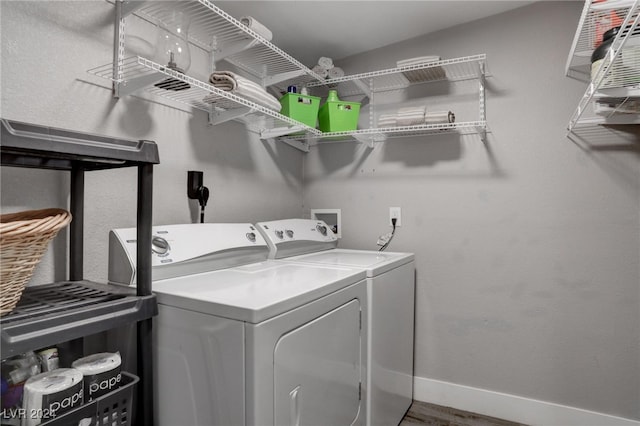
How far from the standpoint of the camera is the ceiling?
77.4 inches

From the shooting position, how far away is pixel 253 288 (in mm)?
1210

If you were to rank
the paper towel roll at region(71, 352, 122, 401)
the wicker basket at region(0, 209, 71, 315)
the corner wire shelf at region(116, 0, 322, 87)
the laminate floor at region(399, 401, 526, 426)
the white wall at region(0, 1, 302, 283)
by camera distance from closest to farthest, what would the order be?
the wicker basket at region(0, 209, 71, 315)
the paper towel roll at region(71, 352, 122, 401)
the white wall at region(0, 1, 302, 283)
the corner wire shelf at region(116, 0, 322, 87)
the laminate floor at region(399, 401, 526, 426)

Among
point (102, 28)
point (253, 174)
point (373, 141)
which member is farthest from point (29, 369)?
point (373, 141)

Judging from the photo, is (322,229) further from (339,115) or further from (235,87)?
(235,87)

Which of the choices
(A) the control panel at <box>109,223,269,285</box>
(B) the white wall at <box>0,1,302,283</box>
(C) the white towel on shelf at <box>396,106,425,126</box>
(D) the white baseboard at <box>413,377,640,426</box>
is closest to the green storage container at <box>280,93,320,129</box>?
(B) the white wall at <box>0,1,302,283</box>

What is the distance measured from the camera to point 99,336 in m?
1.37

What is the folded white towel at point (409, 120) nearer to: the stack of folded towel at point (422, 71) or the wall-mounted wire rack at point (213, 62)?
the stack of folded towel at point (422, 71)

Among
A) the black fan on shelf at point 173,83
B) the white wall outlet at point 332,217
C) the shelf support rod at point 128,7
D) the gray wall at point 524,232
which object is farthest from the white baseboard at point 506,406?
the shelf support rod at point 128,7

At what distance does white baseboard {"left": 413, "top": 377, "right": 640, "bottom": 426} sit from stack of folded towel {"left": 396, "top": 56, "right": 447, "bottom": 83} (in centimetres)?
190

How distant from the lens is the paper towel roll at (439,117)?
2055 mm

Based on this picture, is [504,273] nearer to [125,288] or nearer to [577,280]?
[577,280]

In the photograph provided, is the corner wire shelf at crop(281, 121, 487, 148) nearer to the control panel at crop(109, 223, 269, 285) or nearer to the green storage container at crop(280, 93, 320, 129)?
the green storage container at crop(280, 93, 320, 129)

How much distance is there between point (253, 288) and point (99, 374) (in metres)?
0.48

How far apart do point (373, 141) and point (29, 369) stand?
83.1 inches
